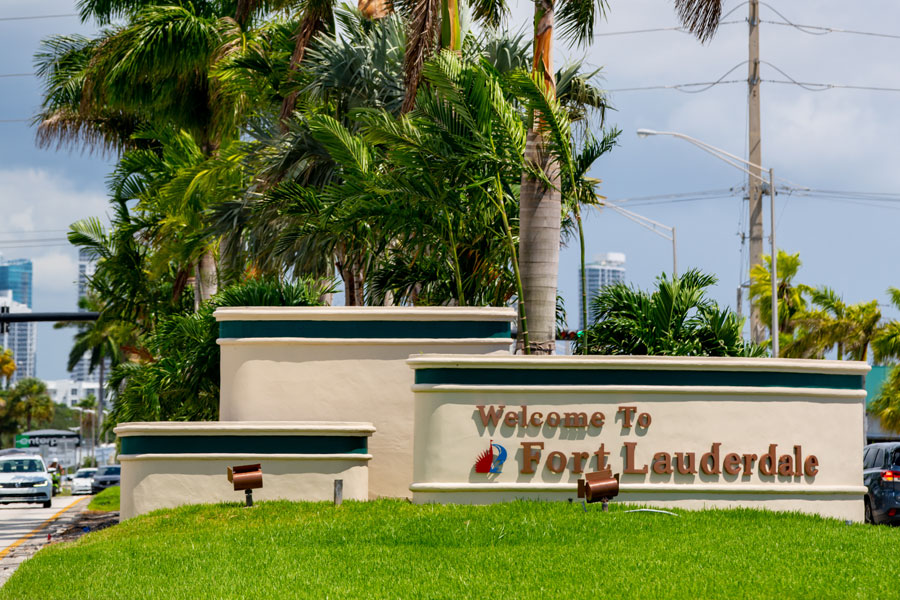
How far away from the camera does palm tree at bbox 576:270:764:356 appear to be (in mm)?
17422

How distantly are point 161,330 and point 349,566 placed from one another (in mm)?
14647

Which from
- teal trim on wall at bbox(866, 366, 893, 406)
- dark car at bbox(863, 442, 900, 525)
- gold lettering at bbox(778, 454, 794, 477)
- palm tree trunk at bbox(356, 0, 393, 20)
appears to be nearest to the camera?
gold lettering at bbox(778, 454, 794, 477)

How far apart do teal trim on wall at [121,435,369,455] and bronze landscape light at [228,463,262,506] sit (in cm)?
81

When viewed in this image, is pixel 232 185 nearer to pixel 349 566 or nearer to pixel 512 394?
pixel 512 394

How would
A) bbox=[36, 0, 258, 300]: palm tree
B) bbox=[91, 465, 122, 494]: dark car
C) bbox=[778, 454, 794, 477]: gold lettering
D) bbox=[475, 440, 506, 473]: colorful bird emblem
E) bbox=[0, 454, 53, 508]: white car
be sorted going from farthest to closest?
bbox=[91, 465, 122, 494]: dark car, bbox=[0, 454, 53, 508]: white car, bbox=[36, 0, 258, 300]: palm tree, bbox=[778, 454, 794, 477]: gold lettering, bbox=[475, 440, 506, 473]: colorful bird emblem

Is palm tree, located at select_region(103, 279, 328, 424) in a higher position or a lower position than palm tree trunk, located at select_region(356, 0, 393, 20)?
lower

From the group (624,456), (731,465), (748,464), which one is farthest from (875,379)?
(624,456)

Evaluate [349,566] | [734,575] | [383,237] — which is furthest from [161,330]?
[734,575]

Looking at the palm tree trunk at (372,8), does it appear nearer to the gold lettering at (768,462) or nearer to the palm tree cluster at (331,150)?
the palm tree cluster at (331,150)

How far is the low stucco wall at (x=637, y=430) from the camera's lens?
14312 millimetres

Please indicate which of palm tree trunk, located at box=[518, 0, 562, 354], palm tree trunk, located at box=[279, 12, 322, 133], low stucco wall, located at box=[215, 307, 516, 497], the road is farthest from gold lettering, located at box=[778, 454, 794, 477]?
palm tree trunk, located at box=[279, 12, 322, 133]

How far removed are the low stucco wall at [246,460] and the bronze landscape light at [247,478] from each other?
79 centimetres

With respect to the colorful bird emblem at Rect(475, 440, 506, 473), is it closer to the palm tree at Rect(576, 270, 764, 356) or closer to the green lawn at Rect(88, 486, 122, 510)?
the palm tree at Rect(576, 270, 764, 356)

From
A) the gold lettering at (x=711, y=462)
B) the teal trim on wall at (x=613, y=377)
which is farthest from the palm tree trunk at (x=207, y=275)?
the gold lettering at (x=711, y=462)
